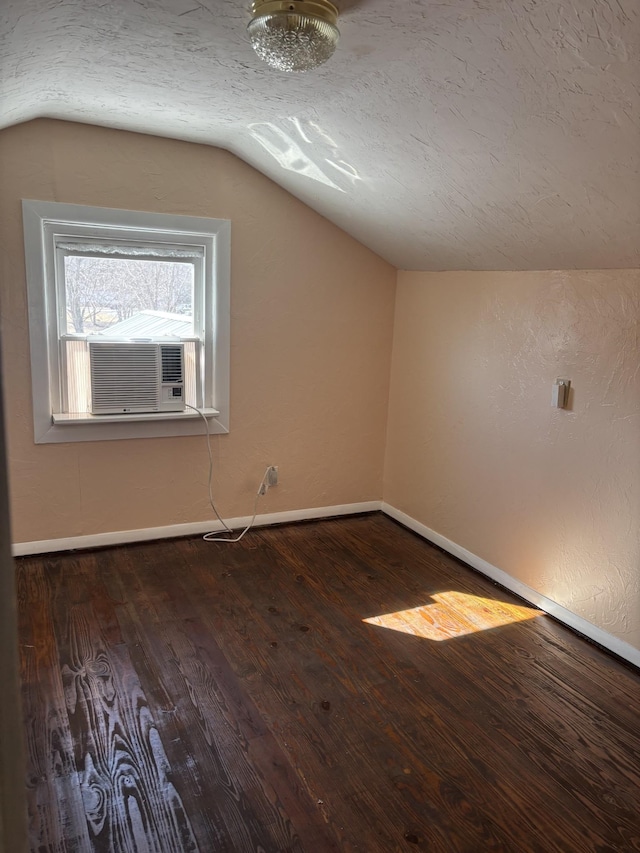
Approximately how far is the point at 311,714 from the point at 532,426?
5.28 feet

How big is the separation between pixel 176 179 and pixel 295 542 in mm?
2065

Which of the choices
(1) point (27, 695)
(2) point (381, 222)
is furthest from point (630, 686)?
(2) point (381, 222)

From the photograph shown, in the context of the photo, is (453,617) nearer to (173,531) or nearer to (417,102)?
(173,531)

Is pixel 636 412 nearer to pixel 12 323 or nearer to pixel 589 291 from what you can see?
pixel 589 291

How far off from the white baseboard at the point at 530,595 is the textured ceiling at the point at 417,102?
1.49 metres

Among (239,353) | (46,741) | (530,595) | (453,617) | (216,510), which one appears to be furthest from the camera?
(216,510)

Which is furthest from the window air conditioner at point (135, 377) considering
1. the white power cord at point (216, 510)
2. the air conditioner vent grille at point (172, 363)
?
the white power cord at point (216, 510)

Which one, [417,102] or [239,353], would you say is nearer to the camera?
[417,102]

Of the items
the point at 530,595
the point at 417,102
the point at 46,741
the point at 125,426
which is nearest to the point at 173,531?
the point at 125,426

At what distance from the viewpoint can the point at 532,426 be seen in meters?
2.89

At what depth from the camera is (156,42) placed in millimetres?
1938

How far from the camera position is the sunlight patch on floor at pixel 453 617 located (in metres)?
2.69

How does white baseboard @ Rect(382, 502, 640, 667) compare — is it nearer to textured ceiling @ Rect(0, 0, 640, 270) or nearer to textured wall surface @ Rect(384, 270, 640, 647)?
textured wall surface @ Rect(384, 270, 640, 647)

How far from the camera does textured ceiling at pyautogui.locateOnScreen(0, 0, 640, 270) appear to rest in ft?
5.22
